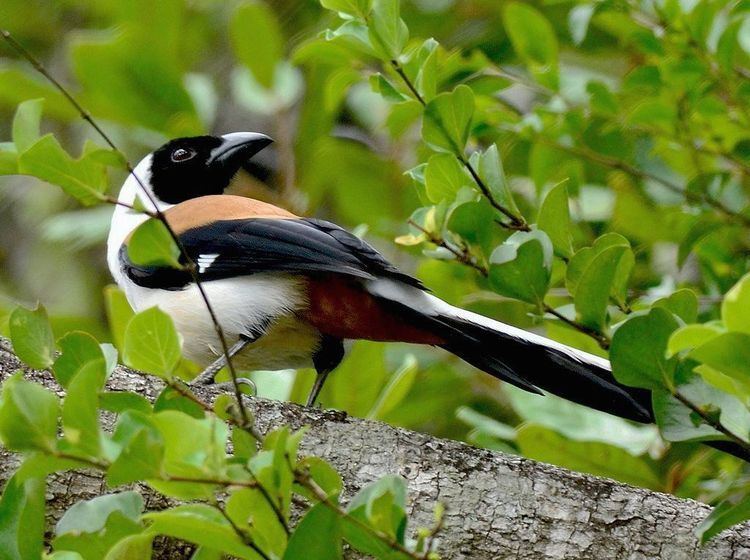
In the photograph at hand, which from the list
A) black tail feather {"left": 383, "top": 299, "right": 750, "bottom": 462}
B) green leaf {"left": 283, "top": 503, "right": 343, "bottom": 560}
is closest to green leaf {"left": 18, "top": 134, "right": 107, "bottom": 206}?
green leaf {"left": 283, "top": 503, "right": 343, "bottom": 560}

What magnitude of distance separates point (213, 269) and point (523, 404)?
1.01 meters

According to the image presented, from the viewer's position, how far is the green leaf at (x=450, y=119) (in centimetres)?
210

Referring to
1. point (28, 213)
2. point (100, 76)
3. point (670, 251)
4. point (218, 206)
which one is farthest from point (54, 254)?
point (670, 251)

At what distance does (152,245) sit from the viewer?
5.08 feet

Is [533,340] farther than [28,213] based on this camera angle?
No

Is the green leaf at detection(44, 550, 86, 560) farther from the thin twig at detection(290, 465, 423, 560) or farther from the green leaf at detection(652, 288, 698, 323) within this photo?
the green leaf at detection(652, 288, 698, 323)

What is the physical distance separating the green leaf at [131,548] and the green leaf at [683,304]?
2.97 feet

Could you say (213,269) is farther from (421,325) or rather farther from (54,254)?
(54,254)

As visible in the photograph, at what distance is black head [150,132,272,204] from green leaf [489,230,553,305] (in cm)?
176

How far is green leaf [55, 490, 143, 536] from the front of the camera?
4.62 ft

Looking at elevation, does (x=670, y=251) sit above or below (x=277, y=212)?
below

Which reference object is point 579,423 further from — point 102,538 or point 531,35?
point 102,538

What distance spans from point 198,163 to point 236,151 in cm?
20

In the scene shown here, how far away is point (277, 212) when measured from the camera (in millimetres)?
3150
